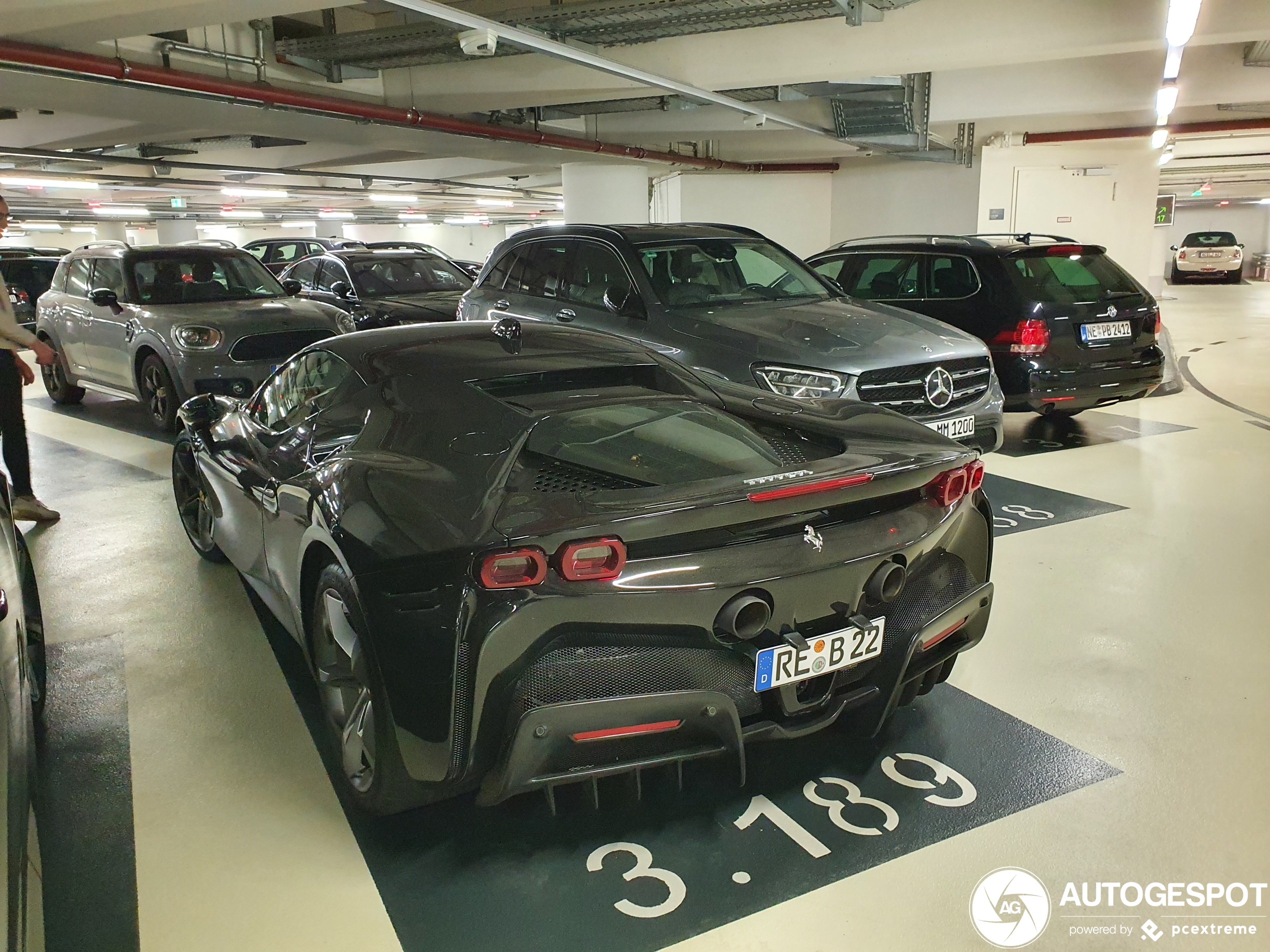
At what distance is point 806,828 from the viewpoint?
238cm

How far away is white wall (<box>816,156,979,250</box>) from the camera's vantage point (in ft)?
50.4

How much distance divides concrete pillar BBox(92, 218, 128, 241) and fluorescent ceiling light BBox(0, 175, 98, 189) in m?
16.6

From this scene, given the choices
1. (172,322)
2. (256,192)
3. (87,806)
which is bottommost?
(87,806)

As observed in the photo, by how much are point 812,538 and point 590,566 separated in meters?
0.58

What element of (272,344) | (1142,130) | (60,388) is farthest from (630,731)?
(1142,130)

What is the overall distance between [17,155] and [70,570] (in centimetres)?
985

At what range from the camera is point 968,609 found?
99.7 inches

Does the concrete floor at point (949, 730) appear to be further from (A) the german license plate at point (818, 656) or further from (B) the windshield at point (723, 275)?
(B) the windshield at point (723, 275)

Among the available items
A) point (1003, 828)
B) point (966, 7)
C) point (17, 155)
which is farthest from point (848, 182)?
point (1003, 828)

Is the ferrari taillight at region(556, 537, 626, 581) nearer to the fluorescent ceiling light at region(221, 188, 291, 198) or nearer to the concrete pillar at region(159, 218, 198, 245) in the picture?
the fluorescent ceiling light at region(221, 188, 291, 198)

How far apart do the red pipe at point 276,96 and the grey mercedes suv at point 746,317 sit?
2.73 meters

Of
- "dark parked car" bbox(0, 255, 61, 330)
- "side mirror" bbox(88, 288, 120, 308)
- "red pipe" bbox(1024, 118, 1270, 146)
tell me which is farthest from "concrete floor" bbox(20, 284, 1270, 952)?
"dark parked car" bbox(0, 255, 61, 330)

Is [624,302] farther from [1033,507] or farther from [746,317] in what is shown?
[1033,507]

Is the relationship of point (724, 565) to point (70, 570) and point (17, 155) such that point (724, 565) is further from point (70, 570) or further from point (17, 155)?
point (17, 155)
